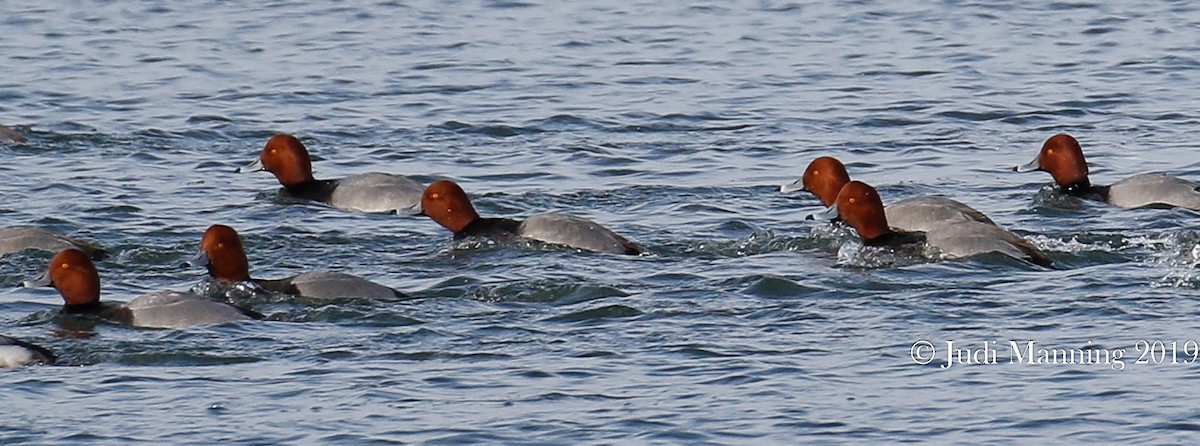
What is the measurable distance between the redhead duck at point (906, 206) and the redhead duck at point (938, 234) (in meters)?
0.22

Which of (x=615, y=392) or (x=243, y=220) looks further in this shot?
(x=243, y=220)

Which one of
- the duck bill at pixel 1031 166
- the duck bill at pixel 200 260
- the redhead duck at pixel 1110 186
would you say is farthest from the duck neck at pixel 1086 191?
the duck bill at pixel 200 260

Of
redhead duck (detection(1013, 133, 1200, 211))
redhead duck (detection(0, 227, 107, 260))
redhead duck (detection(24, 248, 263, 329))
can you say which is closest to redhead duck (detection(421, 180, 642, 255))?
redhead duck (detection(0, 227, 107, 260))

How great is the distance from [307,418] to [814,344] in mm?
2584

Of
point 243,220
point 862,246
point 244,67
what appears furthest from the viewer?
point 244,67

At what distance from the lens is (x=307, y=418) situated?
9.90 m

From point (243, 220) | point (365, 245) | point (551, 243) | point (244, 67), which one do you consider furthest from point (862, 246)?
point (244, 67)

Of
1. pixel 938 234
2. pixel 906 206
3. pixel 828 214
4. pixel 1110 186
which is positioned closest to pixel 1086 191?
pixel 1110 186

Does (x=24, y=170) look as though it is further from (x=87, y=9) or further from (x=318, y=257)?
(x=87, y=9)

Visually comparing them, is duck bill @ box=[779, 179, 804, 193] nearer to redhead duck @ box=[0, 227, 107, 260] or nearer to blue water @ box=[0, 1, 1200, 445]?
blue water @ box=[0, 1, 1200, 445]

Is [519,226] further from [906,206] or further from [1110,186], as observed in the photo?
[1110,186]

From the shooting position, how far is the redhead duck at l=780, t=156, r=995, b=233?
14.1m

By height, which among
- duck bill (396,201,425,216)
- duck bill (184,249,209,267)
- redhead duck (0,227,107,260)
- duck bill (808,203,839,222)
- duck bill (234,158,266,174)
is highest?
duck bill (184,249,209,267)

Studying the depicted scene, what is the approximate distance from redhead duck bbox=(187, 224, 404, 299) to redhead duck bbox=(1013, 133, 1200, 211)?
540 cm
